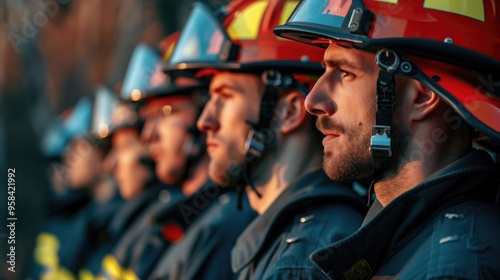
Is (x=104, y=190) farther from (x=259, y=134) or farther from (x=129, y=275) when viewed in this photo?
(x=259, y=134)

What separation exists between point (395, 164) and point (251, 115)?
1.68 m

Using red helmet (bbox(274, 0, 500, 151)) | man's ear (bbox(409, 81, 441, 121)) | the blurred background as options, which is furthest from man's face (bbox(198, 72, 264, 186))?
man's ear (bbox(409, 81, 441, 121))

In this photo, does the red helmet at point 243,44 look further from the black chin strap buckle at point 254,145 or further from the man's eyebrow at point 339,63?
the man's eyebrow at point 339,63

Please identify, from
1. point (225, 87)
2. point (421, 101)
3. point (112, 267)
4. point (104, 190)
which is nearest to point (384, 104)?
point (421, 101)

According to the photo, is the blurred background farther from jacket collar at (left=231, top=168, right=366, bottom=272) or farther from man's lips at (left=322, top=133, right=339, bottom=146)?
man's lips at (left=322, top=133, right=339, bottom=146)

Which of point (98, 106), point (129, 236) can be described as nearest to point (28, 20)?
point (98, 106)

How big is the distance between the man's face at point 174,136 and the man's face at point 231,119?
6.12ft

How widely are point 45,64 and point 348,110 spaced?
15.9m

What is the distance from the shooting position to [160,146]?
6.89 metres

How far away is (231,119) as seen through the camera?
15.3 ft

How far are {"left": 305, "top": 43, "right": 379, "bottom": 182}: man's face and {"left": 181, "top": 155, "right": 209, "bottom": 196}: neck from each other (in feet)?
11.3

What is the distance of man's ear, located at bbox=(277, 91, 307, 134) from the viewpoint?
4438mm

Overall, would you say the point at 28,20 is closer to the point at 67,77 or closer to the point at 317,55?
the point at 67,77

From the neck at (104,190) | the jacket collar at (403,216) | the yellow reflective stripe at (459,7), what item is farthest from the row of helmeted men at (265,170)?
the neck at (104,190)
